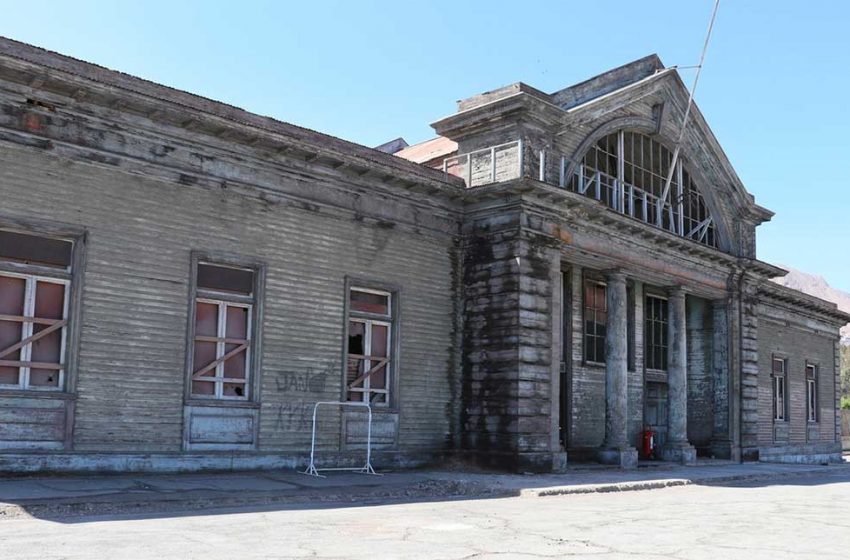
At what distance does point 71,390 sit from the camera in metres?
12.9

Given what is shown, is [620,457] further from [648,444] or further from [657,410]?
[657,410]

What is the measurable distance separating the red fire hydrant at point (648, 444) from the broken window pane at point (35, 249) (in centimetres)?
1520

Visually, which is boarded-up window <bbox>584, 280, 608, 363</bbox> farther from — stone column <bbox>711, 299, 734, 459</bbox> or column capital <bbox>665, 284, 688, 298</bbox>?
stone column <bbox>711, 299, 734, 459</bbox>

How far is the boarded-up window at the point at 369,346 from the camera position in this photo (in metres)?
16.8

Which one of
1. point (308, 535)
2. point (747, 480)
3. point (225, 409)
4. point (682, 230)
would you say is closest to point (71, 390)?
point (225, 409)

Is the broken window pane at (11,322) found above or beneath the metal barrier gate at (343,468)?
above

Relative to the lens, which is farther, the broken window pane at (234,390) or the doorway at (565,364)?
the doorway at (565,364)

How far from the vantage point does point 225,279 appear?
589 inches

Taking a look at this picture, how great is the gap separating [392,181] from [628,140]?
292 inches

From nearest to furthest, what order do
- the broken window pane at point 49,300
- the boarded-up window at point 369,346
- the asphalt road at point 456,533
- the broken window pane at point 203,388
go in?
the asphalt road at point 456,533 → the broken window pane at point 49,300 → the broken window pane at point 203,388 → the boarded-up window at point 369,346

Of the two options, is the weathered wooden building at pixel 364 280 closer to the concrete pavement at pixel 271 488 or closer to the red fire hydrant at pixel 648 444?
the red fire hydrant at pixel 648 444

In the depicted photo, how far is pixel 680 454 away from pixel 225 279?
12.8 meters

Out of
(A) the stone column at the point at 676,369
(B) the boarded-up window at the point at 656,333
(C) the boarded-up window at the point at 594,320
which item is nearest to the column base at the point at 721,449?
(A) the stone column at the point at 676,369

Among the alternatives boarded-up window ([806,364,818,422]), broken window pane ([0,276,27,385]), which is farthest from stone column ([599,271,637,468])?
boarded-up window ([806,364,818,422])
